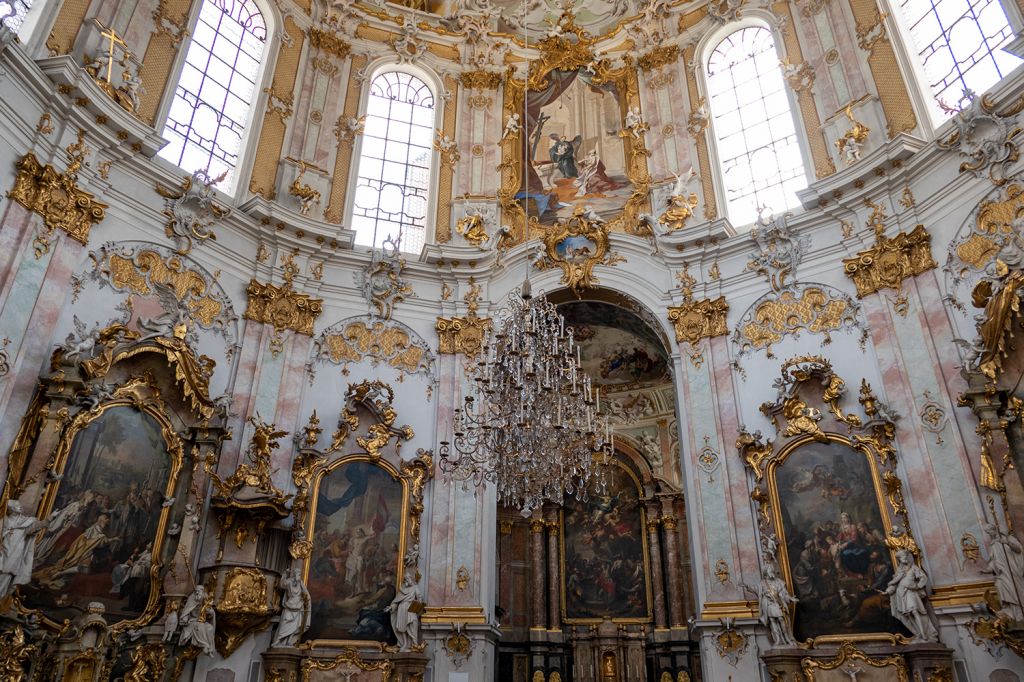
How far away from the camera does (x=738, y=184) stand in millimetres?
14016

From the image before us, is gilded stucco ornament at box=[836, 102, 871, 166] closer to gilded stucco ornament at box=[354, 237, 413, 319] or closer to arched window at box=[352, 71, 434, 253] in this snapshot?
arched window at box=[352, 71, 434, 253]

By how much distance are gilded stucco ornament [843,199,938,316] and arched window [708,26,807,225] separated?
1953mm

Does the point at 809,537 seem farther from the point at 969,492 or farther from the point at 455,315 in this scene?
the point at 455,315

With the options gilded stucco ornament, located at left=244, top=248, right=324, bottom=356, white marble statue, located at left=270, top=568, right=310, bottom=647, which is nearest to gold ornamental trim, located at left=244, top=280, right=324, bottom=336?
gilded stucco ornament, located at left=244, top=248, right=324, bottom=356

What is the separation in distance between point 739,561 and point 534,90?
11.1 meters

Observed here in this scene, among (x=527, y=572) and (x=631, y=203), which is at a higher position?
(x=631, y=203)

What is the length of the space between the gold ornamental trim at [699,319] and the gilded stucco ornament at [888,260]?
2.13 m

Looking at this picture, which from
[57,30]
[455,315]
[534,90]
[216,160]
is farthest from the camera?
[534,90]

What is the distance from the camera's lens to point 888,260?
11.2 metres

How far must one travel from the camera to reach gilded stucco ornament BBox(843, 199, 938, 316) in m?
10.9

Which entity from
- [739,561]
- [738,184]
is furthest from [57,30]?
[739,561]

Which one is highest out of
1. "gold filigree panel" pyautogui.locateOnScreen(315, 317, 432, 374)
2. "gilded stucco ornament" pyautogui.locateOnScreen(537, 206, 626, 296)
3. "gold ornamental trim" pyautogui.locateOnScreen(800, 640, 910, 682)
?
Result: "gilded stucco ornament" pyautogui.locateOnScreen(537, 206, 626, 296)

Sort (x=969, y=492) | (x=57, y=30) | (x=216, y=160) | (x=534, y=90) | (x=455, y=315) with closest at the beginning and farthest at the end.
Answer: (x=969, y=492), (x=57, y=30), (x=216, y=160), (x=455, y=315), (x=534, y=90)

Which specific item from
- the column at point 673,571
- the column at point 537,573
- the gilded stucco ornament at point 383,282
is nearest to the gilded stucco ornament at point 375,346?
the gilded stucco ornament at point 383,282
